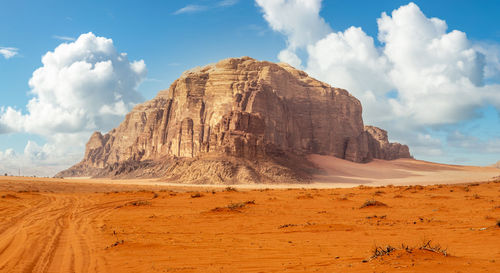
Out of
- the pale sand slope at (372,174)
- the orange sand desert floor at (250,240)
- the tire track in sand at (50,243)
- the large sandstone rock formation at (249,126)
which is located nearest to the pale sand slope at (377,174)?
the pale sand slope at (372,174)

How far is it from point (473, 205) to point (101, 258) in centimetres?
1857

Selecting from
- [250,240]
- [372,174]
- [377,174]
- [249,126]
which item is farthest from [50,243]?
[377,174]

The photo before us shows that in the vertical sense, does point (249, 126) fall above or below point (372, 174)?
above

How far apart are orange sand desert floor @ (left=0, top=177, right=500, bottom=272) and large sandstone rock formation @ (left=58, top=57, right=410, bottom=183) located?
45.2 metres

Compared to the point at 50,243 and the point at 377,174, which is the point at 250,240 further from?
the point at 377,174

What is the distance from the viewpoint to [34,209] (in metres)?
18.5

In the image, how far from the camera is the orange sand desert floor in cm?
741

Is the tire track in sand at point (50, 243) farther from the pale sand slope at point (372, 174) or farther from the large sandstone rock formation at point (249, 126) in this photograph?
the pale sand slope at point (372, 174)

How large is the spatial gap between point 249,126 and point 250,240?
2377 inches

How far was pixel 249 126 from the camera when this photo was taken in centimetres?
7088

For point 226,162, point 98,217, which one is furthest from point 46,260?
point 226,162

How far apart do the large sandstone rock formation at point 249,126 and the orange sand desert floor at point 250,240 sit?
4522cm

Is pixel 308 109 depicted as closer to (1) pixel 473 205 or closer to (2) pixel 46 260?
(1) pixel 473 205

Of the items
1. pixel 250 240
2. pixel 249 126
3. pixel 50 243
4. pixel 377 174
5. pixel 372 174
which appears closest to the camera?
pixel 50 243
